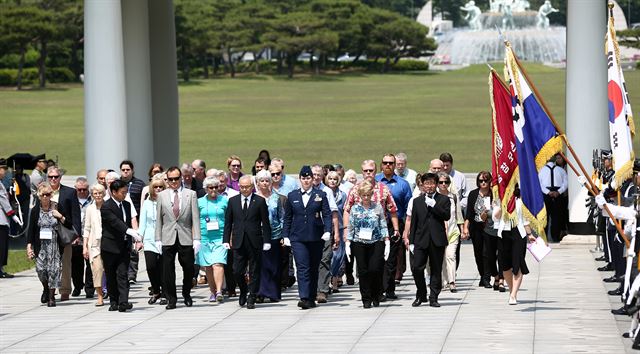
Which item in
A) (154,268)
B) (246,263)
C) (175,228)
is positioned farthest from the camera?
(154,268)

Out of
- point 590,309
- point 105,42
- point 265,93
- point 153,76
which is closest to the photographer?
point 590,309

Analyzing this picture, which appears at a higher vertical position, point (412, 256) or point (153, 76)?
point (153, 76)

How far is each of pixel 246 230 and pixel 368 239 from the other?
5.10ft

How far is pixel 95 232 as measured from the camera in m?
18.0

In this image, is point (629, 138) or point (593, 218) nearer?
point (629, 138)

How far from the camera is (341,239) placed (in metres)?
19.2

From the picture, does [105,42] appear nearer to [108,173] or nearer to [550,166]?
[108,173]

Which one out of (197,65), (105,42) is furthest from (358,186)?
(197,65)

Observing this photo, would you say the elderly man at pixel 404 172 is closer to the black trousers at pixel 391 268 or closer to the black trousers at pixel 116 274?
the black trousers at pixel 391 268

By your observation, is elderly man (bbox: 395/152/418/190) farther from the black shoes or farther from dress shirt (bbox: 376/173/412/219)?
the black shoes

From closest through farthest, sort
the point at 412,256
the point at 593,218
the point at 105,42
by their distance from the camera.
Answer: the point at 412,256 < the point at 593,218 < the point at 105,42

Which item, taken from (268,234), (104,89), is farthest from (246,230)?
(104,89)

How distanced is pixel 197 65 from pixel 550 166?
7129 centimetres

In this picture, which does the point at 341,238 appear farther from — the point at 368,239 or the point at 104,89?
the point at 104,89
